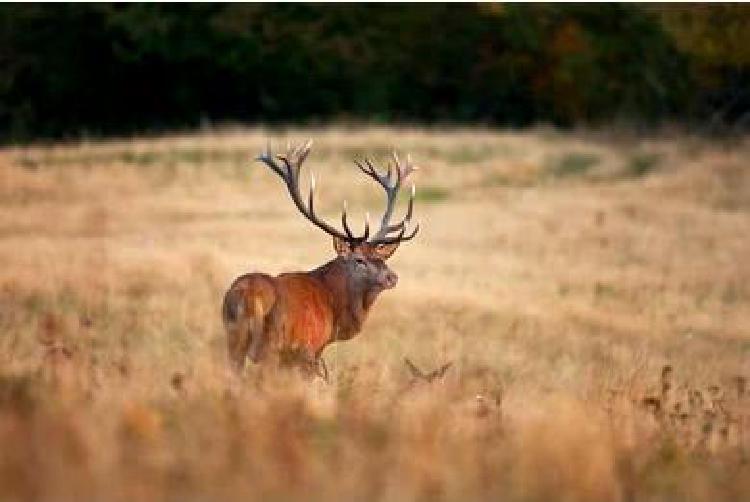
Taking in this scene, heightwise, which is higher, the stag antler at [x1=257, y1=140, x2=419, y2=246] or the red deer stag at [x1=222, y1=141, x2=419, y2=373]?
the stag antler at [x1=257, y1=140, x2=419, y2=246]

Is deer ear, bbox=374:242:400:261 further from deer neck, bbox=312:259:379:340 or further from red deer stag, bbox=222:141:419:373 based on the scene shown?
deer neck, bbox=312:259:379:340

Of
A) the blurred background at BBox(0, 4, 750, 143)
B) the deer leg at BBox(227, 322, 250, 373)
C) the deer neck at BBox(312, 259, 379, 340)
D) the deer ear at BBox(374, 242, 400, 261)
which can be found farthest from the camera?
the blurred background at BBox(0, 4, 750, 143)

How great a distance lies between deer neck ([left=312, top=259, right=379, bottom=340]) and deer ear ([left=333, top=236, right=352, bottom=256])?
0.24 ft

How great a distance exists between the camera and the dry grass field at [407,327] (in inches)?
221

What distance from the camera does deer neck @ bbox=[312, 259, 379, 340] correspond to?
1050 centimetres

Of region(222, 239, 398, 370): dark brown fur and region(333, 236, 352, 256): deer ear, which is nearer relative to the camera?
region(222, 239, 398, 370): dark brown fur

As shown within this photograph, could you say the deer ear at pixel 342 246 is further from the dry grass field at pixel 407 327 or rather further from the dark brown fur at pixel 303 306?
the dry grass field at pixel 407 327

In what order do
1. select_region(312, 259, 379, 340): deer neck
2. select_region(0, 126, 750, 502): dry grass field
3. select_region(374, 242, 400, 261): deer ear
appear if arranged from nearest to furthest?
1. select_region(0, 126, 750, 502): dry grass field
2. select_region(312, 259, 379, 340): deer neck
3. select_region(374, 242, 400, 261): deer ear

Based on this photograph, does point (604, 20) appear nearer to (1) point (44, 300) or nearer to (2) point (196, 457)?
(1) point (44, 300)

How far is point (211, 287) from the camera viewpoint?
1753 centimetres

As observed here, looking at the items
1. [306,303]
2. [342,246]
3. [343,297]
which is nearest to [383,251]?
[342,246]

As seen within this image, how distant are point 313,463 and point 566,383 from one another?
6.49 meters

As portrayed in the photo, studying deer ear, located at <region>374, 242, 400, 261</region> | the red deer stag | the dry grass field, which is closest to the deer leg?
the red deer stag

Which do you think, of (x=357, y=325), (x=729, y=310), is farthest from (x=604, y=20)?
(x=357, y=325)
